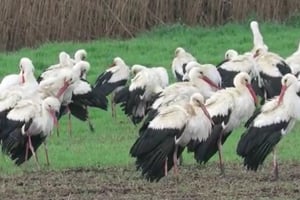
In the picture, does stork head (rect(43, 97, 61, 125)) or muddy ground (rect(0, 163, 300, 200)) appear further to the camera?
stork head (rect(43, 97, 61, 125))

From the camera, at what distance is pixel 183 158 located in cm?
1391

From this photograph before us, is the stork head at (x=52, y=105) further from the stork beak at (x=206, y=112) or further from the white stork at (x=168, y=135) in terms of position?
the stork beak at (x=206, y=112)

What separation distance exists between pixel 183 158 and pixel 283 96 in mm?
2177

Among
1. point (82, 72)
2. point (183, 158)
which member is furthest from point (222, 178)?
point (82, 72)

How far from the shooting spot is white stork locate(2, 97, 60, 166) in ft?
43.2

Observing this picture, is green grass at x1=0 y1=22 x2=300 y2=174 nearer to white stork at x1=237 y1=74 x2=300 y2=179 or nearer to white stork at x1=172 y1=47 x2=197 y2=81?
white stork at x1=172 y1=47 x2=197 y2=81

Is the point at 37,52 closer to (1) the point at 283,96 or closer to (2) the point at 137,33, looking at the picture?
(2) the point at 137,33

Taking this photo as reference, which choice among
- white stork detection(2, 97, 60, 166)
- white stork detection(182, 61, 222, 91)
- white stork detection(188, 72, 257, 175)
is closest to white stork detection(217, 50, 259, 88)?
white stork detection(182, 61, 222, 91)

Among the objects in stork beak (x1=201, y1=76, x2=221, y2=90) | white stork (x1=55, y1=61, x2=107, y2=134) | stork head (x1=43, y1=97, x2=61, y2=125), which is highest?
stork beak (x1=201, y1=76, x2=221, y2=90)

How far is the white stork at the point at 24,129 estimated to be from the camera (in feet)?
43.2

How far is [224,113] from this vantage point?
12.5 m

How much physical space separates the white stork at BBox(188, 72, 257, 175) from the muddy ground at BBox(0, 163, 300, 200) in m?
0.25

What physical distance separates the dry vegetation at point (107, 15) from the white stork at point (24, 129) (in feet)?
39.1

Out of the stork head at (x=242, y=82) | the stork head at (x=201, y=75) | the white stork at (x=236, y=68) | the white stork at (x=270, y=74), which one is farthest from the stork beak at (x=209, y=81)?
the white stork at (x=270, y=74)
